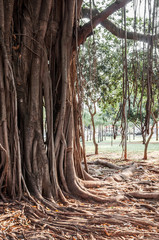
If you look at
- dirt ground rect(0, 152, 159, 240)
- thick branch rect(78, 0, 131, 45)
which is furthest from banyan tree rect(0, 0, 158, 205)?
dirt ground rect(0, 152, 159, 240)

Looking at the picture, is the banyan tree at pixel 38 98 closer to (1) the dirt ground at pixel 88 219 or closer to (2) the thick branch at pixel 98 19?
(2) the thick branch at pixel 98 19

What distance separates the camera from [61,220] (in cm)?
193

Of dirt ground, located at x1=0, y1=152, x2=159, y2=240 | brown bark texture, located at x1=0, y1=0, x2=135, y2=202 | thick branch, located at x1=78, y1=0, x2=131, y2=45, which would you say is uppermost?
thick branch, located at x1=78, y1=0, x2=131, y2=45

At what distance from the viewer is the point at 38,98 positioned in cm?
261

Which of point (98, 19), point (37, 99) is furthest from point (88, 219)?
point (98, 19)

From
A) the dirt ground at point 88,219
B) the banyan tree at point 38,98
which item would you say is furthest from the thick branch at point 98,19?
the dirt ground at point 88,219

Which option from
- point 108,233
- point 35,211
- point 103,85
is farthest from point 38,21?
point 103,85

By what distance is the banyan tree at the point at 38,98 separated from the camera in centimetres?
230

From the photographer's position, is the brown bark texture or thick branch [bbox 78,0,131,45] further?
thick branch [bbox 78,0,131,45]

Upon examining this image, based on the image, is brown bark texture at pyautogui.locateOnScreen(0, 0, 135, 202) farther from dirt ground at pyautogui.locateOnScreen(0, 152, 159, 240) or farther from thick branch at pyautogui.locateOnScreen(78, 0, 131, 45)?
dirt ground at pyautogui.locateOnScreen(0, 152, 159, 240)

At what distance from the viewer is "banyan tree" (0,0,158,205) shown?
2.30m

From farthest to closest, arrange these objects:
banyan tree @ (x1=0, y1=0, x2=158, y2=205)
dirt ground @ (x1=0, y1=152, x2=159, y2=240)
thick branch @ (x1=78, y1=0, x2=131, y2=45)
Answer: thick branch @ (x1=78, y1=0, x2=131, y2=45), banyan tree @ (x1=0, y1=0, x2=158, y2=205), dirt ground @ (x1=0, y1=152, x2=159, y2=240)

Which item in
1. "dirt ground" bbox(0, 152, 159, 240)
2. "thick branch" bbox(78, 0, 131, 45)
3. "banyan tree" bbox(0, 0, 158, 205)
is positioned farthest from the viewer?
"thick branch" bbox(78, 0, 131, 45)

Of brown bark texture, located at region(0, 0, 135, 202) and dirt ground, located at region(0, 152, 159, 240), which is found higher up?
brown bark texture, located at region(0, 0, 135, 202)
